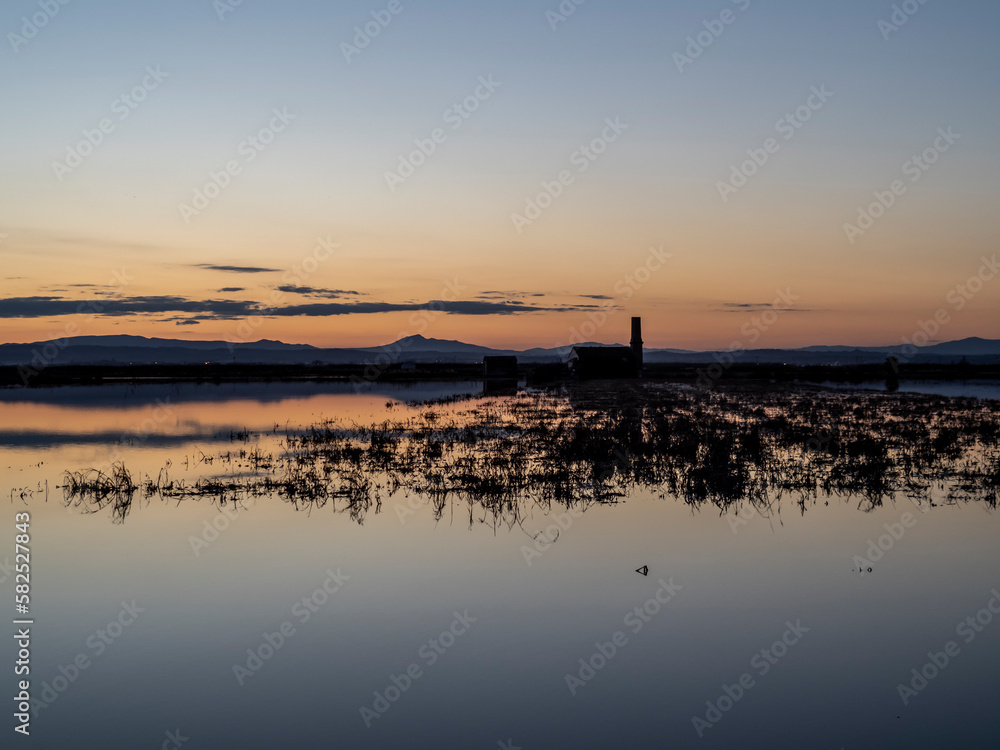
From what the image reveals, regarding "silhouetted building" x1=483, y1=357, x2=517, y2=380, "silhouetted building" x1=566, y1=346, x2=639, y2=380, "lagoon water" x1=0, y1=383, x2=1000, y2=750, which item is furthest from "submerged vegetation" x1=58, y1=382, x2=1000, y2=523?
"silhouetted building" x1=483, y1=357, x2=517, y2=380

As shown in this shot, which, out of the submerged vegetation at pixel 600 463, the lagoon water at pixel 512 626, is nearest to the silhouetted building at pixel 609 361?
the submerged vegetation at pixel 600 463

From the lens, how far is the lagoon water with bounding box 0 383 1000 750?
691 centimetres

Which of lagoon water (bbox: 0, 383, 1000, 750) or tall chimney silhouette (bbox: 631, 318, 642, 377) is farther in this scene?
tall chimney silhouette (bbox: 631, 318, 642, 377)

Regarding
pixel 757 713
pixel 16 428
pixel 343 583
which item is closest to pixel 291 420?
pixel 16 428

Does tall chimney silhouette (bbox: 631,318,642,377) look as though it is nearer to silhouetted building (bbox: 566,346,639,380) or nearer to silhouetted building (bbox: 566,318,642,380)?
silhouetted building (bbox: 566,318,642,380)

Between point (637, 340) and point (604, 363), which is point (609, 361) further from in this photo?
point (637, 340)

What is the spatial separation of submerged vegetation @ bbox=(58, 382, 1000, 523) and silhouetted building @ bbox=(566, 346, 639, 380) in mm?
44038

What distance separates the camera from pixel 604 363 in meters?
77.9

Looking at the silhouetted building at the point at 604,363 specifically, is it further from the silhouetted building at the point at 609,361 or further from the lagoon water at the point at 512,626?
the lagoon water at the point at 512,626

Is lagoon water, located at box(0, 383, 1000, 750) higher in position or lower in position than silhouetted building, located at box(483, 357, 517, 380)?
lower

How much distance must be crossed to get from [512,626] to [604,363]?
69608 millimetres

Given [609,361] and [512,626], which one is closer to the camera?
[512,626]

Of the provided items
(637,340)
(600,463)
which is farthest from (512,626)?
(637,340)

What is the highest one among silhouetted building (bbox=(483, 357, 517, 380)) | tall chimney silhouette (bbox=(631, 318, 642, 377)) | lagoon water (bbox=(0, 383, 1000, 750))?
tall chimney silhouette (bbox=(631, 318, 642, 377))
